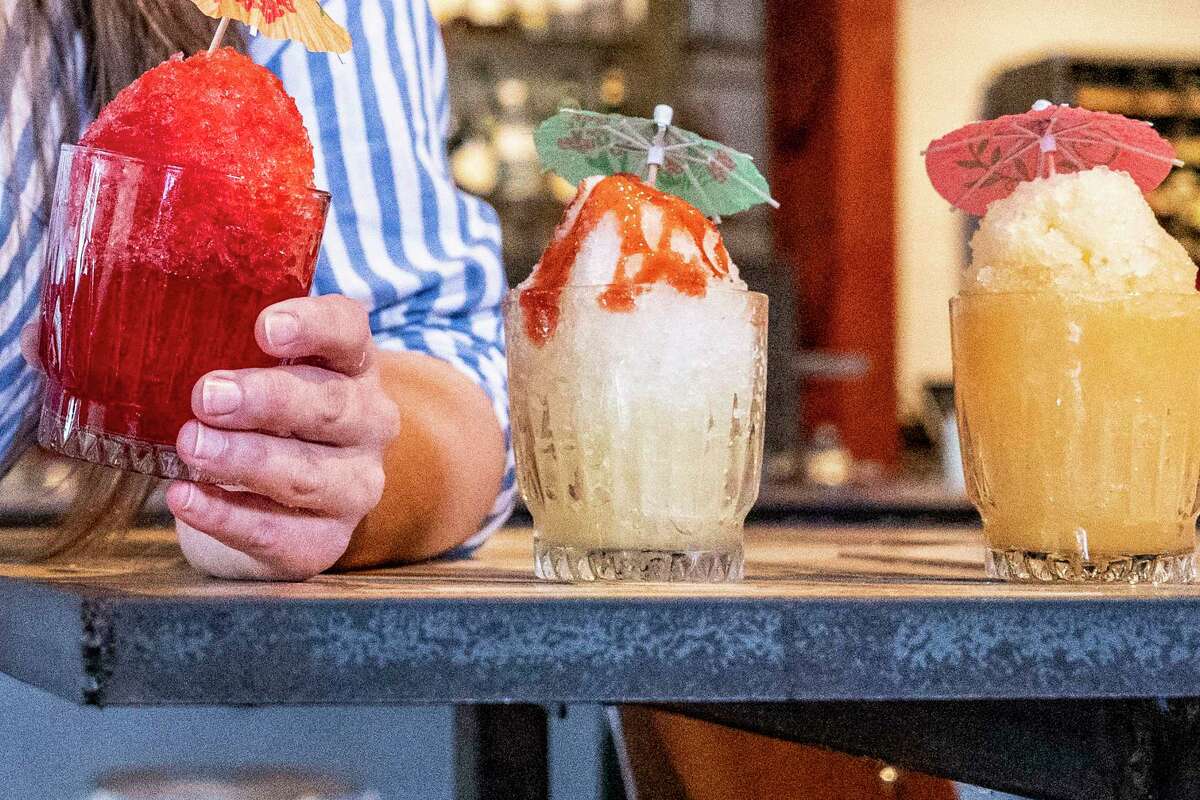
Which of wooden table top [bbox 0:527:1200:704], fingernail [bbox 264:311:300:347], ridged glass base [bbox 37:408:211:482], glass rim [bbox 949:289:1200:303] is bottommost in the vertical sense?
wooden table top [bbox 0:527:1200:704]

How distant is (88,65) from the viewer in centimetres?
106

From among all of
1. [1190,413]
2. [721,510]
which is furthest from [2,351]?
[1190,413]

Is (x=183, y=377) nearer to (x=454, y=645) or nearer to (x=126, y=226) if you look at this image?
(x=126, y=226)

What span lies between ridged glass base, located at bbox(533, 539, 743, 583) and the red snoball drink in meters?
0.20

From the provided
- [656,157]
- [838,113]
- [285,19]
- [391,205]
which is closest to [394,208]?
[391,205]

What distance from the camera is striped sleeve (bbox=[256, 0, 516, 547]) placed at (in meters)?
1.21

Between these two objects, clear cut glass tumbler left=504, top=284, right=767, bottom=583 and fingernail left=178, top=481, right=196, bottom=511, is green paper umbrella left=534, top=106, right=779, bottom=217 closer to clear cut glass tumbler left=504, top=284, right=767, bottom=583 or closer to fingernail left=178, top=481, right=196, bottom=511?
clear cut glass tumbler left=504, top=284, right=767, bottom=583

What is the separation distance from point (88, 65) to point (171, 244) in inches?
18.0

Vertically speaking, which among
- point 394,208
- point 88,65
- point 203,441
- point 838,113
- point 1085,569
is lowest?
point 1085,569

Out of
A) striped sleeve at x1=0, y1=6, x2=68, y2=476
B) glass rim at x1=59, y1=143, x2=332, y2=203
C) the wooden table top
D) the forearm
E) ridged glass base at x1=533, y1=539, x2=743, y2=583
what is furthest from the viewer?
striped sleeve at x1=0, y1=6, x2=68, y2=476

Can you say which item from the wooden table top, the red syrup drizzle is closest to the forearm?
the red syrup drizzle

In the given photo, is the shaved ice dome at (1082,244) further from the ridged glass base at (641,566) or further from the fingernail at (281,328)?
the fingernail at (281,328)

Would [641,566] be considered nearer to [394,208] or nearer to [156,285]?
[156,285]

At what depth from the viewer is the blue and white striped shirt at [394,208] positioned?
1.21 m
